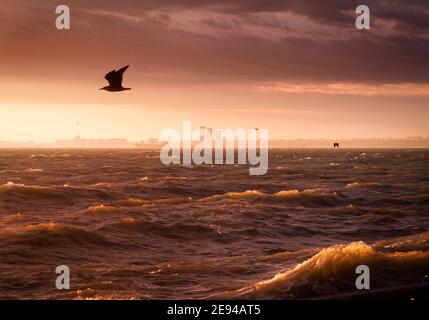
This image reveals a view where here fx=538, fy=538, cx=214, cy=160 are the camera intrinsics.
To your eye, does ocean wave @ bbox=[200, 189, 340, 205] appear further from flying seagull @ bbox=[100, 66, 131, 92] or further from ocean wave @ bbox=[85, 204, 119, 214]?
flying seagull @ bbox=[100, 66, 131, 92]

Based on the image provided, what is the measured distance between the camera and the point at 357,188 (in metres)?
44.7

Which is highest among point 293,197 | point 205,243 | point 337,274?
point 337,274

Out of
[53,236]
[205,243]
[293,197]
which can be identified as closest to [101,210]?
[53,236]

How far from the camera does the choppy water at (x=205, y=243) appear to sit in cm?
1164

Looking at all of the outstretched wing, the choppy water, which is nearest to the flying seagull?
the outstretched wing

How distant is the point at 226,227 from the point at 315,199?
1412 centimetres

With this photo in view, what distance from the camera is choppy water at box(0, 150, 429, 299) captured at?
11.6 metres

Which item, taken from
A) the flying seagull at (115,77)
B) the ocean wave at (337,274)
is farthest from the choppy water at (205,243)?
the flying seagull at (115,77)

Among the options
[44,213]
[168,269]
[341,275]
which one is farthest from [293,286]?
[44,213]

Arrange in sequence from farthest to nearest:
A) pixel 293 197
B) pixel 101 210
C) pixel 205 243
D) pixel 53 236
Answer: pixel 293 197, pixel 101 210, pixel 53 236, pixel 205 243

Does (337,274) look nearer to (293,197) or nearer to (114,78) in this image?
(114,78)

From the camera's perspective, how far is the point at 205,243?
1922cm

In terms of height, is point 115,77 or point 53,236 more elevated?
point 115,77

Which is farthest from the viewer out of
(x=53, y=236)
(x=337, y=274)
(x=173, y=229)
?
(x=173, y=229)
